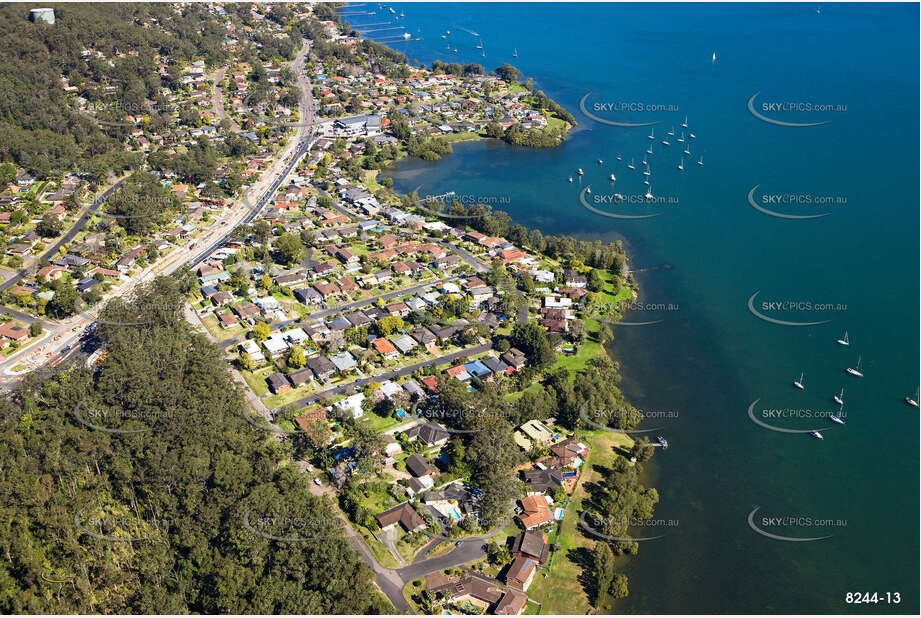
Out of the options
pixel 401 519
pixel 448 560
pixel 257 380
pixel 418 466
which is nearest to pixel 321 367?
pixel 257 380

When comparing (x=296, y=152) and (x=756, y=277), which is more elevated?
(x=756, y=277)

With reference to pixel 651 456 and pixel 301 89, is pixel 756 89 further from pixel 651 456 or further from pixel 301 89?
pixel 651 456

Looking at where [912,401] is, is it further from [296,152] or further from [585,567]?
[296,152]

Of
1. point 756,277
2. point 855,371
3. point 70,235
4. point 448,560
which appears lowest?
point 70,235

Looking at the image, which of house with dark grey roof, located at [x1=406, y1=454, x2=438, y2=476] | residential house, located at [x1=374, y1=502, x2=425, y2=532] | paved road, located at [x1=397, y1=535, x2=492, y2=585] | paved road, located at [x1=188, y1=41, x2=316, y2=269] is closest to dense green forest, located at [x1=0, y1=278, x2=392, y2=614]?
paved road, located at [x1=397, y1=535, x2=492, y2=585]

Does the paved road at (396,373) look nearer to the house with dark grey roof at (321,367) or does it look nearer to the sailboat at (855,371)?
the house with dark grey roof at (321,367)

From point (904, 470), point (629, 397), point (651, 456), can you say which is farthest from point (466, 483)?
point (904, 470)
